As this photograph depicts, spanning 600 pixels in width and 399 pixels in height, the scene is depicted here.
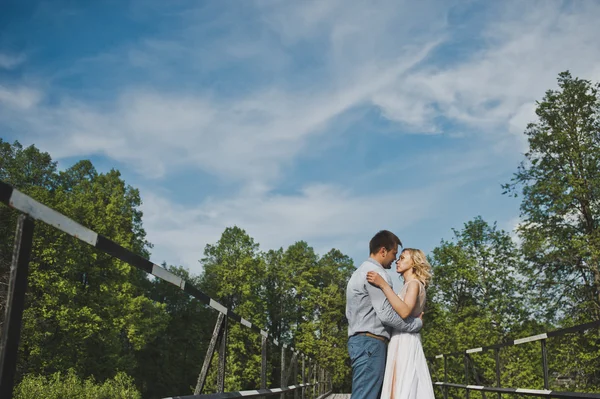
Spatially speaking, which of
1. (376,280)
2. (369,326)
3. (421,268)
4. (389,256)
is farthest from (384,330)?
→ (421,268)

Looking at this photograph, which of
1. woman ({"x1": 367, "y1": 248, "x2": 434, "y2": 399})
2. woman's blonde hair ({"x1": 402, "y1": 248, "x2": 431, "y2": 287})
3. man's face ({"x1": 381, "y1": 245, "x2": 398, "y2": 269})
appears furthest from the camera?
woman's blonde hair ({"x1": 402, "y1": 248, "x2": 431, "y2": 287})

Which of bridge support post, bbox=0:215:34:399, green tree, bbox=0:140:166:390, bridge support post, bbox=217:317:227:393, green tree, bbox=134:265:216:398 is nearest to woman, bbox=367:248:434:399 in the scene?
bridge support post, bbox=217:317:227:393

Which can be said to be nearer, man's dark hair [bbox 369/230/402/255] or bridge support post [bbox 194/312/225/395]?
bridge support post [bbox 194/312/225/395]

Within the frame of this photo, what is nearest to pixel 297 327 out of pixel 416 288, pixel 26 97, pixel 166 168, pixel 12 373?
pixel 166 168

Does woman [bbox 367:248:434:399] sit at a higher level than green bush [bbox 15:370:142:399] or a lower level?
higher

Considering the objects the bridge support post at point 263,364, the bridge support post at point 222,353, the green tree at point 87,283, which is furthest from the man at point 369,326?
the green tree at point 87,283

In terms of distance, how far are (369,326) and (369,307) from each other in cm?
12

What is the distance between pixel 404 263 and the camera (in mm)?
4613

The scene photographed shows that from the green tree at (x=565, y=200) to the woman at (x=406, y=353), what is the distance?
60.7ft

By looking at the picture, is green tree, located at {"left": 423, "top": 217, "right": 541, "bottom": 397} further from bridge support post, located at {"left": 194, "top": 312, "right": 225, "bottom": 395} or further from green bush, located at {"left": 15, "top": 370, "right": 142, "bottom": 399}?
bridge support post, located at {"left": 194, "top": 312, "right": 225, "bottom": 395}

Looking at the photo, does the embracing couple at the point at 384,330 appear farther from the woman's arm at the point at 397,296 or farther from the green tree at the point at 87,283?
the green tree at the point at 87,283

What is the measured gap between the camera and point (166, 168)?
36375 mm

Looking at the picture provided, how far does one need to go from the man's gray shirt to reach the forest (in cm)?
726

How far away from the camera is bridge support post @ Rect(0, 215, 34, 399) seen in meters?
1.49
